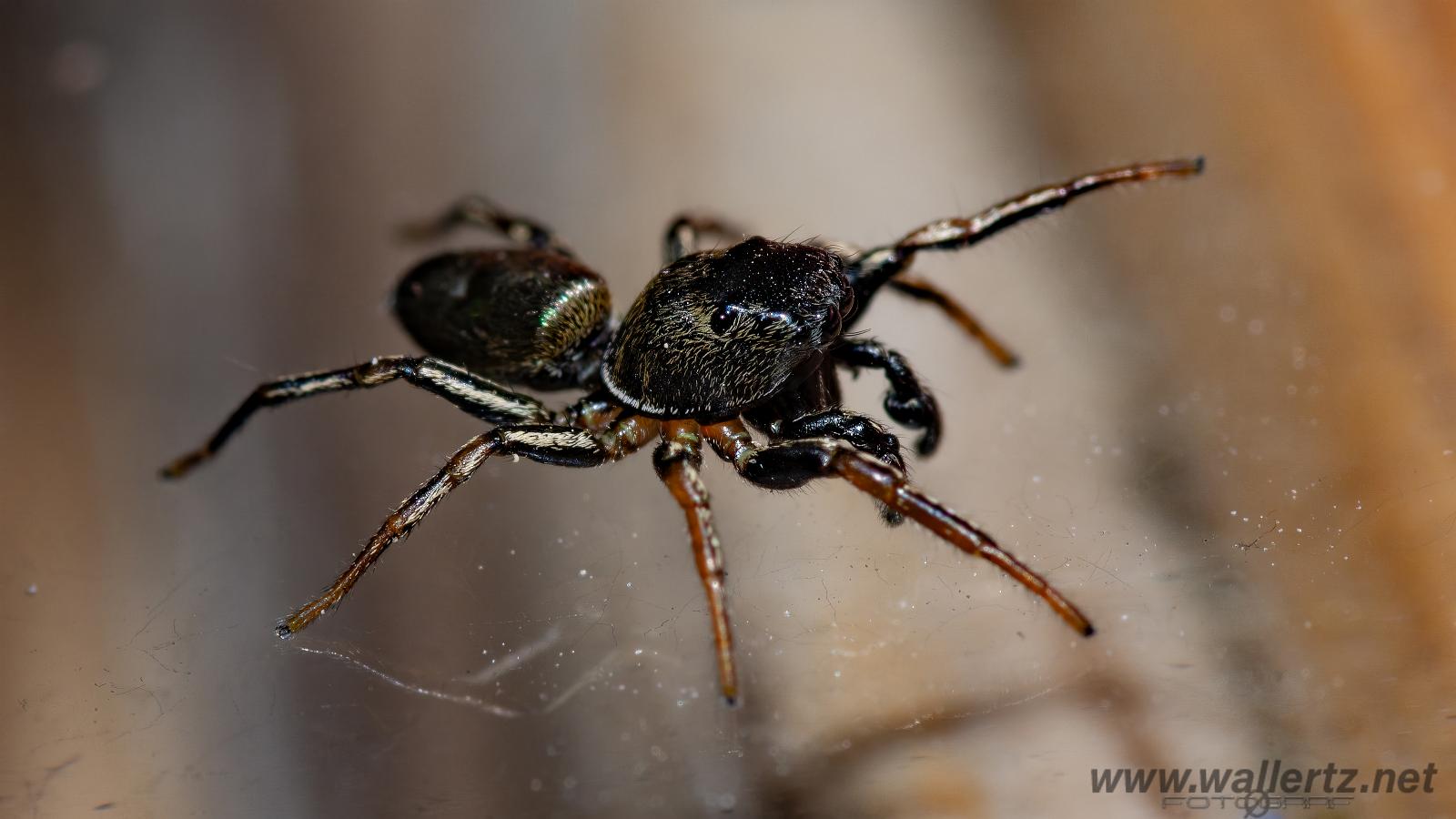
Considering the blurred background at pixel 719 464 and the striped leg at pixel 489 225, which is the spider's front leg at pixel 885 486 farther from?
the striped leg at pixel 489 225

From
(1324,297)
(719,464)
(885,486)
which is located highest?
(1324,297)

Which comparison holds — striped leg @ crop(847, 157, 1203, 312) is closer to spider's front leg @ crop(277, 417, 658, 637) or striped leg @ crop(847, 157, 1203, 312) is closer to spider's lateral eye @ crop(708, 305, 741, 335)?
spider's lateral eye @ crop(708, 305, 741, 335)

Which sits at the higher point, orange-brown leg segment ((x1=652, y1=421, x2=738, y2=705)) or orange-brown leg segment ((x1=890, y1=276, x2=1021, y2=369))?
orange-brown leg segment ((x1=890, y1=276, x2=1021, y2=369))

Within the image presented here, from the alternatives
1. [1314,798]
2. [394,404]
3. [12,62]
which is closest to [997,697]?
[1314,798]

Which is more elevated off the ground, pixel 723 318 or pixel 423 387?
pixel 723 318

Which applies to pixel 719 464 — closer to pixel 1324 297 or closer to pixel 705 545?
pixel 705 545

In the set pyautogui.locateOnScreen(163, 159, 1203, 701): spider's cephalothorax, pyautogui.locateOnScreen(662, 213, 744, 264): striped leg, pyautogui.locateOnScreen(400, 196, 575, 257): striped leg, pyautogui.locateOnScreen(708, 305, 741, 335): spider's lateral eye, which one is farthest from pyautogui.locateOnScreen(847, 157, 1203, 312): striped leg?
pyautogui.locateOnScreen(400, 196, 575, 257): striped leg

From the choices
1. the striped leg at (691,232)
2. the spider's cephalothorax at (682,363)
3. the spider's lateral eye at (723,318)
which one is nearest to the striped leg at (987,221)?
the spider's cephalothorax at (682,363)

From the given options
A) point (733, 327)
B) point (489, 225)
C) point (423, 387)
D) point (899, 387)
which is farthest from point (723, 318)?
point (489, 225)
